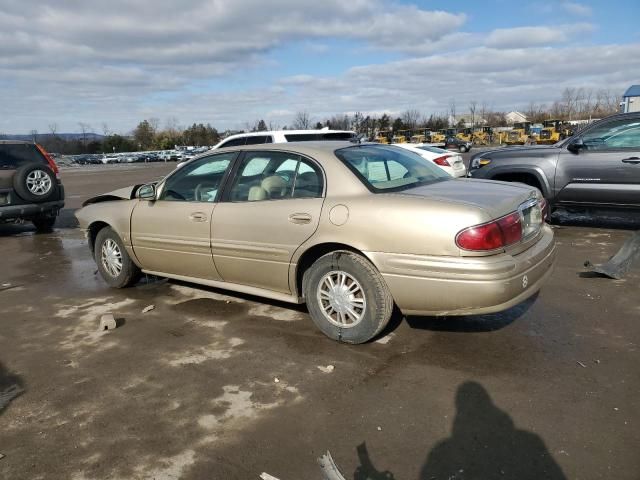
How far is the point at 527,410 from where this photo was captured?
10.1 ft

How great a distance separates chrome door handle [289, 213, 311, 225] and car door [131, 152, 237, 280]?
3.09ft

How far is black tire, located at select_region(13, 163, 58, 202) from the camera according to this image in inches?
359

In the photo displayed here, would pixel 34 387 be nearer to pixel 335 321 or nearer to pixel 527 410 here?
pixel 335 321

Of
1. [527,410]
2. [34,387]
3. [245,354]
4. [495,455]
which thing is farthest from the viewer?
[245,354]

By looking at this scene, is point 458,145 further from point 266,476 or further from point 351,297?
point 266,476

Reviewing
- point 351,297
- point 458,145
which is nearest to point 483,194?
point 351,297

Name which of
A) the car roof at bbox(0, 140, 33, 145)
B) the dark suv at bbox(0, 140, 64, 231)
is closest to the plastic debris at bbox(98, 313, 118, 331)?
the dark suv at bbox(0, 140, 64, 231)

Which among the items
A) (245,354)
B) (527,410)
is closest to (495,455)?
(527,410)

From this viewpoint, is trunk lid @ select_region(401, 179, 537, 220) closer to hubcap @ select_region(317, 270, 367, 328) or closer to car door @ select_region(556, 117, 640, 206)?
hubcap @ select_region(317, 270, 367, 328)

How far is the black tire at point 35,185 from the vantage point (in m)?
9.12

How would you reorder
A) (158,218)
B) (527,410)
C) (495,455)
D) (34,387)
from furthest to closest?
(158,218) → (34,387) → (527,410) → (495,455)

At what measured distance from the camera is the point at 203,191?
4973 mm

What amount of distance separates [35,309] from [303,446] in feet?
12.3

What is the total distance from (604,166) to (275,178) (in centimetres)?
550
